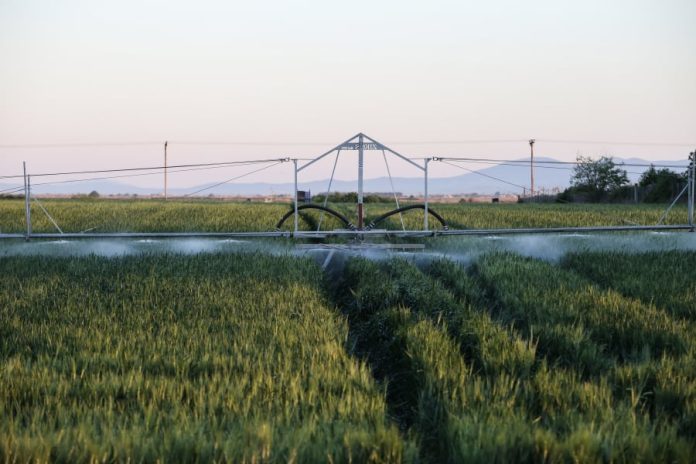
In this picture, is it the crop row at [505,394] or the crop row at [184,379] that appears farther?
the crop row at [505,394]

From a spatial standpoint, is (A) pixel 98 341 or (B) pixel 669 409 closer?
(B) pixel 669 409

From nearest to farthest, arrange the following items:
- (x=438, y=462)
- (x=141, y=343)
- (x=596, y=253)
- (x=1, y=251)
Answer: (x=438, y=462) < (x=141, y=343) < (x=596, y=253) < (x=1, y=251)

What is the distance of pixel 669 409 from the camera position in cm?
484

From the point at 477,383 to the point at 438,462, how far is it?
0.79 m

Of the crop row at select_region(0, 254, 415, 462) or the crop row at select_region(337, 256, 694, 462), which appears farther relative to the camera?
the crop row at select_region(337, 256, 694, 462)

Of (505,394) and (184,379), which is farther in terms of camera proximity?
(184,379)

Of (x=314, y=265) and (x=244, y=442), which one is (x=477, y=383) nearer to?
(x=244, y=442)

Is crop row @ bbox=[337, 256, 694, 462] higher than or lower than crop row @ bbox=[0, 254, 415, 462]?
lower

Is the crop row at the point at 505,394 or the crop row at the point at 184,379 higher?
the crop row at the point at 184,379

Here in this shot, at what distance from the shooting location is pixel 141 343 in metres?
5.94

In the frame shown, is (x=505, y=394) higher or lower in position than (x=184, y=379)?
lower

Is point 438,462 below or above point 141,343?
below

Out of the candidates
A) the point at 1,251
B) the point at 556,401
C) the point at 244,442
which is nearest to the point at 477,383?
the point at 556,401

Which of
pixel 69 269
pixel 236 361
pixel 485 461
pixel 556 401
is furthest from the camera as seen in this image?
pixel 69 269
